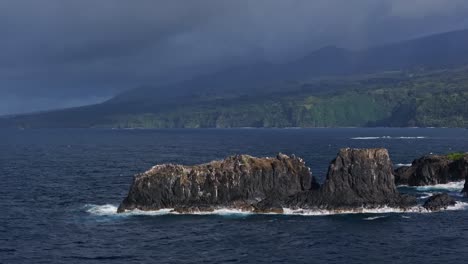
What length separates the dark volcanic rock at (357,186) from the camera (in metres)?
92.9

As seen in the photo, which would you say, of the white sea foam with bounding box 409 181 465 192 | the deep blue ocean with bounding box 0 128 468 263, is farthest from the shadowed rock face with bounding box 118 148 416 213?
the white sea foam with bounding box 409 181 465 192

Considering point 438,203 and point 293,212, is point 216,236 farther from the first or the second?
point 438,203

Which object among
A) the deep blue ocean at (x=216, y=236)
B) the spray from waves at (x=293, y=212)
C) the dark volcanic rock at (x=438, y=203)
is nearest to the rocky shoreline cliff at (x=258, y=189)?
the dark volcanic rock at (x=438, y=203)

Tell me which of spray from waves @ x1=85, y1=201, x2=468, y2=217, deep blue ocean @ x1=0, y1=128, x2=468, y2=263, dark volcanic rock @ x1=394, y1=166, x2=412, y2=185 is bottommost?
deep blue ocean @ x1=0, y1=128, x2=468, y2=263

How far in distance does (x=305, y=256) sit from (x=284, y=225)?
15.4 metres

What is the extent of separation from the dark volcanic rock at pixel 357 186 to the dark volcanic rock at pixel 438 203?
9.29 feet

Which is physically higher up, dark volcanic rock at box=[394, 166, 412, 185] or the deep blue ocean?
dark volcanic rock at box=[394, 166, 412, 185]

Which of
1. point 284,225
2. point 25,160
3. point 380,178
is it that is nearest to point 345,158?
point 380,178

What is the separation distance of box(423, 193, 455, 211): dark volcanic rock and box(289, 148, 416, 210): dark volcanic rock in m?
2.83

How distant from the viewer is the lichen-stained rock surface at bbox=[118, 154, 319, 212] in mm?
93812

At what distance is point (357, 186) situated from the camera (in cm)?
9450

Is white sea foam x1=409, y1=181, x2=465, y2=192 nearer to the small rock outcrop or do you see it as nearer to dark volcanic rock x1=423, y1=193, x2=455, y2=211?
the small rock outcrop

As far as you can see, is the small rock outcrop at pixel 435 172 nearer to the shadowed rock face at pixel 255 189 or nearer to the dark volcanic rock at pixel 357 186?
the shadowed rock face at pixel 255 189

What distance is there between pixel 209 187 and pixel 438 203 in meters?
38.7
